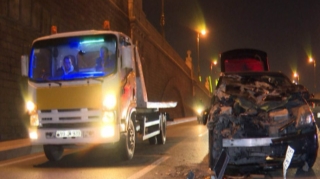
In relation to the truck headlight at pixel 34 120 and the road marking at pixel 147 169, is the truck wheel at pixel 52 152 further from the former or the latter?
the road marking at pixel 147 169

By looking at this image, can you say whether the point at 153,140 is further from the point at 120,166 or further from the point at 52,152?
the point at 120,166

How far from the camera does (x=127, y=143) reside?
10.2m

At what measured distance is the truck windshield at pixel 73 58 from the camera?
32.5 feet

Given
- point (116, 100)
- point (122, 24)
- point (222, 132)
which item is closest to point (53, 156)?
point (116, 100)

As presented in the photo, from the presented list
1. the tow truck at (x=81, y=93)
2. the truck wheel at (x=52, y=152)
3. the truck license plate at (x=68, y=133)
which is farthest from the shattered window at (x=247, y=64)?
the truck license plate at (x=68, y=133)

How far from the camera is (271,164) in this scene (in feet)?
24.2

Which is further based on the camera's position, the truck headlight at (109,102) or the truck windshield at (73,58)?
the truck windshield at (73,58)

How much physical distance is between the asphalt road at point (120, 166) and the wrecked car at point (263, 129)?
0.37 m

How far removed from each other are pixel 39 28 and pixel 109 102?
8847mm

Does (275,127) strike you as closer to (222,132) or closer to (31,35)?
(222,132)

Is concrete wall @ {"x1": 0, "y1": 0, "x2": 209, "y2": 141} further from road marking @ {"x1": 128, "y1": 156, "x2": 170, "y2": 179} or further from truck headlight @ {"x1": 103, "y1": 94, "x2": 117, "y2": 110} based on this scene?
truck headlight @ {"x1": 103, "y1": 94, "x2": 117, "y2": 110}

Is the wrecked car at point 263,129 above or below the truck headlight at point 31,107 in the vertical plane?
below

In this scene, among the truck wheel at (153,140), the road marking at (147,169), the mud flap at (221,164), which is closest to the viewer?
the mud flap at (221,164)

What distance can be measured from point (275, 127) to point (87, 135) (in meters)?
4.01
